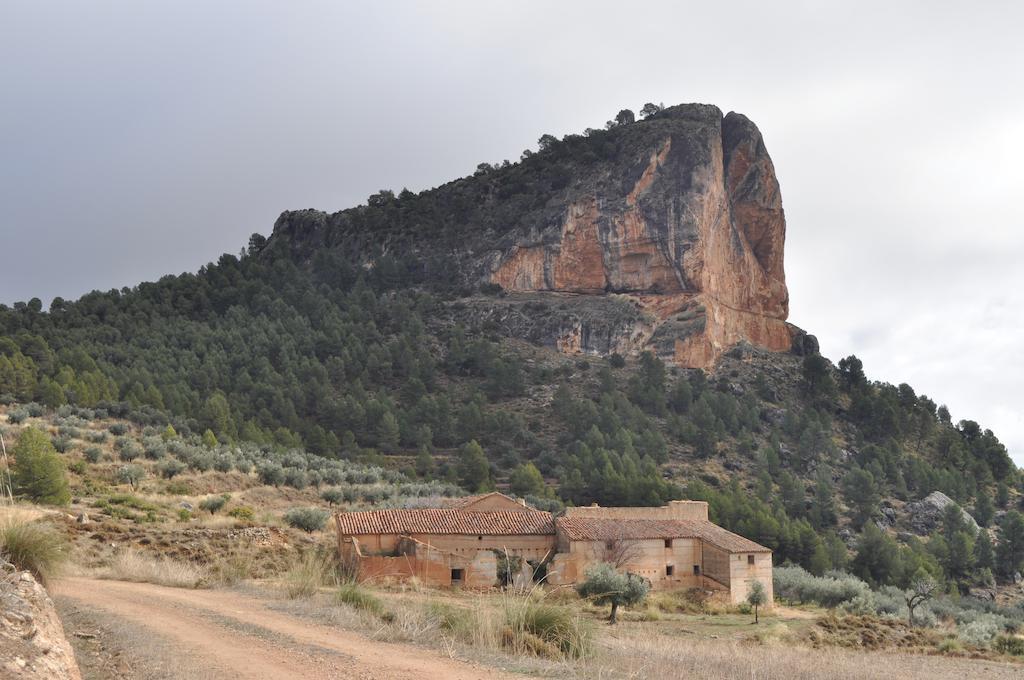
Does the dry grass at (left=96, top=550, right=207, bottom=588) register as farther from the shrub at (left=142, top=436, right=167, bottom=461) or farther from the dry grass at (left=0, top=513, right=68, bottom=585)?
the shrub at (left=142, top=436, right=167, bottom=461)

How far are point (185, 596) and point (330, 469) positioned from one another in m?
33.7

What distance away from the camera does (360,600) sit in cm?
1163

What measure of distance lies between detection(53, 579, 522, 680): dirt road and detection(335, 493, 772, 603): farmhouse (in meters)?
13.6

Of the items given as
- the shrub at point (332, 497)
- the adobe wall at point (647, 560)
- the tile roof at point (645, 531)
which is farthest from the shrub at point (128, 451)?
the adobe wall at point (647, 560)

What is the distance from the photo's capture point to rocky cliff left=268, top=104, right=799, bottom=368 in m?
92.5

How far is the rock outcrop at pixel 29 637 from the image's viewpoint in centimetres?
591

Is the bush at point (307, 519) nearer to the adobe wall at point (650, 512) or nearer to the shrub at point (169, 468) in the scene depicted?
the shrub at point (169, 468)

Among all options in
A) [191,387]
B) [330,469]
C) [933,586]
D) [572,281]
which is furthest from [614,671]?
[572,281]

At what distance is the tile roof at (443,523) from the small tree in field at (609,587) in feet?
17.2

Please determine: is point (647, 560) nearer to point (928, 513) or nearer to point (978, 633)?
point (978, 633)

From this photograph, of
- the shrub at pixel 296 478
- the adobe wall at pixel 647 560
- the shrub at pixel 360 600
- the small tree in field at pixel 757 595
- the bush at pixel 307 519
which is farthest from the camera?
the shrub at pixel 296 478

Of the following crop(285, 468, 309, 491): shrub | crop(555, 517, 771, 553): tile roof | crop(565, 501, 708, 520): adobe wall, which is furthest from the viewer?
crop(285, 468, 309, 491): shrub

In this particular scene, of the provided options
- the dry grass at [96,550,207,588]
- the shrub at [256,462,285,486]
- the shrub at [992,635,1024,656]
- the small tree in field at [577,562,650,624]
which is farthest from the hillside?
the dry grass at [96,550,207,588]

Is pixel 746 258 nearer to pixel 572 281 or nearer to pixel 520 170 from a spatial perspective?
pixel 572 281
